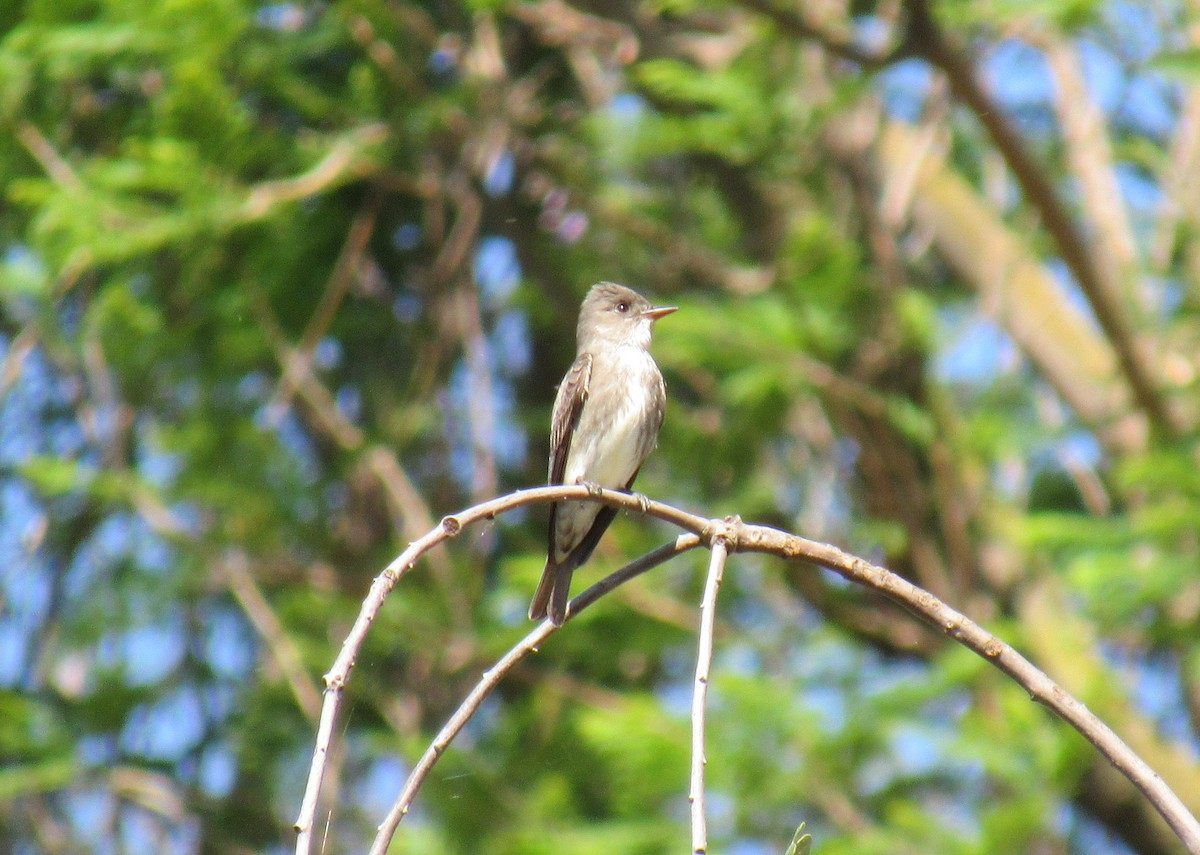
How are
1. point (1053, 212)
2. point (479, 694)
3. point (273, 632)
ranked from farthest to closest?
point (273, 632) < point (1053, 212) < point (479, 694)

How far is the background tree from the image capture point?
17.1ft

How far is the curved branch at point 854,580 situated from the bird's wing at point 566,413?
6.94ft

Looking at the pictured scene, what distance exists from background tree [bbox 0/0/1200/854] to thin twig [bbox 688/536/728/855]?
10.3ft

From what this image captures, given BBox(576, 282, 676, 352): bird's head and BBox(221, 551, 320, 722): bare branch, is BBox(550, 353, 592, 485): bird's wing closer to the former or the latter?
BBox(576, 282, 676, 352): bird's head

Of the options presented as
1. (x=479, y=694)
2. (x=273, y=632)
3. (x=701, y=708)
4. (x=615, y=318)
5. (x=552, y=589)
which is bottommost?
(x=273, y=632)

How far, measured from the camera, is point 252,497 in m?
5.88

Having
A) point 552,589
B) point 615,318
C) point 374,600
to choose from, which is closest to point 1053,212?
point 615,318

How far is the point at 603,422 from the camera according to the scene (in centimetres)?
443

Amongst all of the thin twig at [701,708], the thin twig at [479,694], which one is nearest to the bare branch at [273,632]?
the thin twig at [479,694]

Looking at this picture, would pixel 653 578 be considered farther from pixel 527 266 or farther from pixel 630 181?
pixel 630 181

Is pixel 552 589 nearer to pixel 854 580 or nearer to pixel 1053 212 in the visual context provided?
pixel 854 580

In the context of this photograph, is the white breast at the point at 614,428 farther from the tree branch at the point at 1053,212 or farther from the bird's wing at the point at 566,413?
the tree branch at the point at 1053,212

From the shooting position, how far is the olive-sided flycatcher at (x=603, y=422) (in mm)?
4223

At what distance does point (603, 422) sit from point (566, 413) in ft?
0.37
